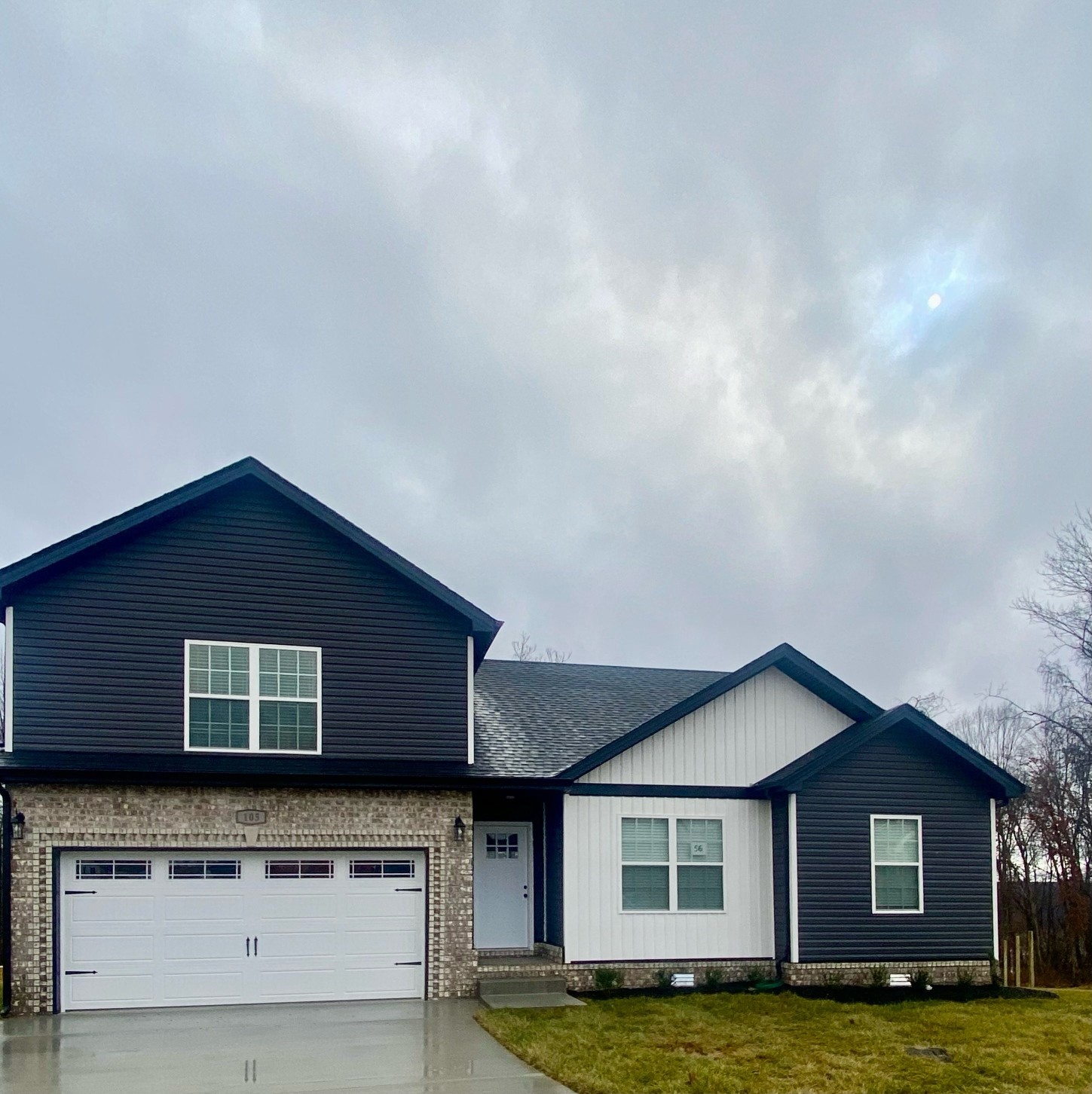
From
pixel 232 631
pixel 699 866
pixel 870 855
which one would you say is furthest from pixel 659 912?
pixel 232 631

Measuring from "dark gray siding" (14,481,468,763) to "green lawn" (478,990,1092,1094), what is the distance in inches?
179

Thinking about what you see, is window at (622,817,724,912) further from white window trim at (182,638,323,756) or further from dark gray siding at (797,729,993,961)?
white window trim at (182,638,323,756)

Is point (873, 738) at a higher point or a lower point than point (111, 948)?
higher

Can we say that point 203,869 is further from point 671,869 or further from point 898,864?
point 898,864

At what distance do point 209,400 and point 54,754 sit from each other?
15.3 metres

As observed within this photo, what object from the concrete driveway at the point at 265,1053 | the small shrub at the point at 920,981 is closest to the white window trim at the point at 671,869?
the small shrub at the point at 920,981

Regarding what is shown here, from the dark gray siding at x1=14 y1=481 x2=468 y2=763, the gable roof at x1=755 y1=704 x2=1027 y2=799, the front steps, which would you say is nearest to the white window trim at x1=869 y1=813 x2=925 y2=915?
the gable roof at x1=755 y1=704 x2=1027 y2=799

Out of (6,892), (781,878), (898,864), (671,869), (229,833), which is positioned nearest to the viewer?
(6,892)

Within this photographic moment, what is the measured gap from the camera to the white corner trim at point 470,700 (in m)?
16.3

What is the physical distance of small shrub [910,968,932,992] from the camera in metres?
16.4

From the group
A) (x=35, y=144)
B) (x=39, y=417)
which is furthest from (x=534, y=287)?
(x=39, y=417)

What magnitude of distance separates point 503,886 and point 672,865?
Answer: 2793mm

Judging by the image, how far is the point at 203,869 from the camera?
14.9 m

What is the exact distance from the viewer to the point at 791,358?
20969mm
